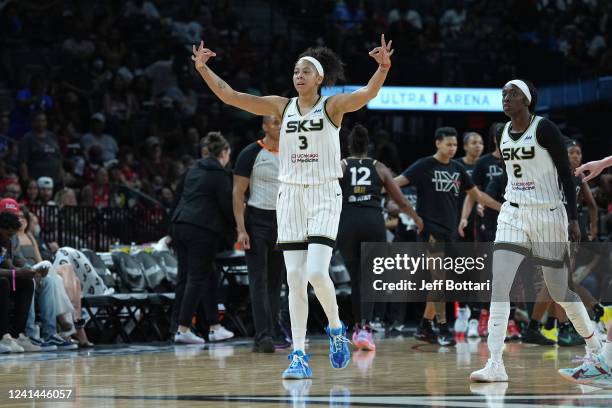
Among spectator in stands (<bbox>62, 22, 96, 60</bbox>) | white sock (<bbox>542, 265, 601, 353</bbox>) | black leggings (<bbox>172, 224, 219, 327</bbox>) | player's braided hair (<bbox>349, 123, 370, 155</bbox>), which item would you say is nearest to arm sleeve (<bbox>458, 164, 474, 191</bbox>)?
player's braided hair (<bbox>349, 123, 370, 155</bbox>)

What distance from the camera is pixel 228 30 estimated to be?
21250mm

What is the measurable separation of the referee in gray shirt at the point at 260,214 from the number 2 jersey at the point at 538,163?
10.4ft

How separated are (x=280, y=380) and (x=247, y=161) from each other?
3276 mm

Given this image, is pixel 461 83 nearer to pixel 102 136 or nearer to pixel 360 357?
pixel 102 136

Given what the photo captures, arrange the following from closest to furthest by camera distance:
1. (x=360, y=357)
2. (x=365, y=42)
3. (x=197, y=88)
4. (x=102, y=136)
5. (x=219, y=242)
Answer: (x=360, y=357)
(x=219, y=242)
(x=102, y=136)
(x=197, y=88)
(x=365, y=42)

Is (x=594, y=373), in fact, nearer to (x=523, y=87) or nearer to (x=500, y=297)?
(x=500, y=297)

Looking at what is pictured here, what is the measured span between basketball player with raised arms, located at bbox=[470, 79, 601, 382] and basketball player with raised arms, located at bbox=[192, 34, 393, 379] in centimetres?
99

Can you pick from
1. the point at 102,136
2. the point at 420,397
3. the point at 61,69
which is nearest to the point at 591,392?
the point at 420,397

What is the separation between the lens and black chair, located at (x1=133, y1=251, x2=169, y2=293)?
40.6 feet

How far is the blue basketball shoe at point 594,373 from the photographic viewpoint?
6508 millimetres

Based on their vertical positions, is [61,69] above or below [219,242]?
above

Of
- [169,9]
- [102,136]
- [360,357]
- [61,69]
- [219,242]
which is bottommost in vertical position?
[360,357]

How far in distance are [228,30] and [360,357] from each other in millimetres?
12815

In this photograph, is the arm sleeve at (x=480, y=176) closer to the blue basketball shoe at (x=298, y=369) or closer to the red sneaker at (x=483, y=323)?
the red sneaker at (x=483, y=323)
